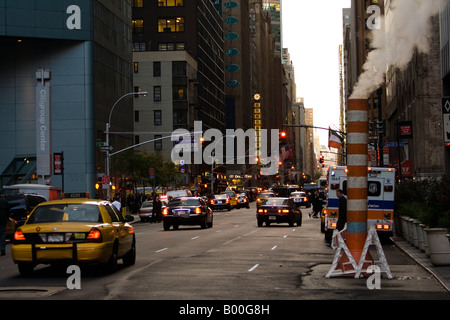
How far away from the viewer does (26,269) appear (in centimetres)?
1647

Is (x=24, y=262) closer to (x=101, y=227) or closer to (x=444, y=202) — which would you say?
(x=101, y=227)

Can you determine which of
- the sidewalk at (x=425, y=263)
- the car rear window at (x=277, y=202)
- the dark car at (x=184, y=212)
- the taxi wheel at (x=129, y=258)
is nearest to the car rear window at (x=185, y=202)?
the dark car at (x=184, y=212)

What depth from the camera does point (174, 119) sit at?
106688mm

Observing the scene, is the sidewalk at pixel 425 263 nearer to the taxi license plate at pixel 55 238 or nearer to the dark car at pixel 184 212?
the taxi license plate at pixel 55 238

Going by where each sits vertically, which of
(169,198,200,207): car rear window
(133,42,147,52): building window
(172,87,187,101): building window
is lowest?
(169,198,200,207): car rear window

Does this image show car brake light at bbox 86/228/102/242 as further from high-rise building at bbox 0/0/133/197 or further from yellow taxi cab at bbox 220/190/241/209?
yellow taxi cab at bbox 220/190/241/209

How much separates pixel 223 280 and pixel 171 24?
10226cm

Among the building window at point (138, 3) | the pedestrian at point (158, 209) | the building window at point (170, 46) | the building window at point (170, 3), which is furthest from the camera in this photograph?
the building window at point (138, 3)

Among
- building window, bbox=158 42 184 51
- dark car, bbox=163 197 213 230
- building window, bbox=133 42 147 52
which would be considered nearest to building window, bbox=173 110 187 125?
building window, bbox=158 42 184 51

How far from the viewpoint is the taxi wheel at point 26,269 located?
1630 centimetres

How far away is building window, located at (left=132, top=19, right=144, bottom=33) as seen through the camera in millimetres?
115000

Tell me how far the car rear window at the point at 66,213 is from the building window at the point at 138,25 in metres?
100

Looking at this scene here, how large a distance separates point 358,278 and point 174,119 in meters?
91.8
